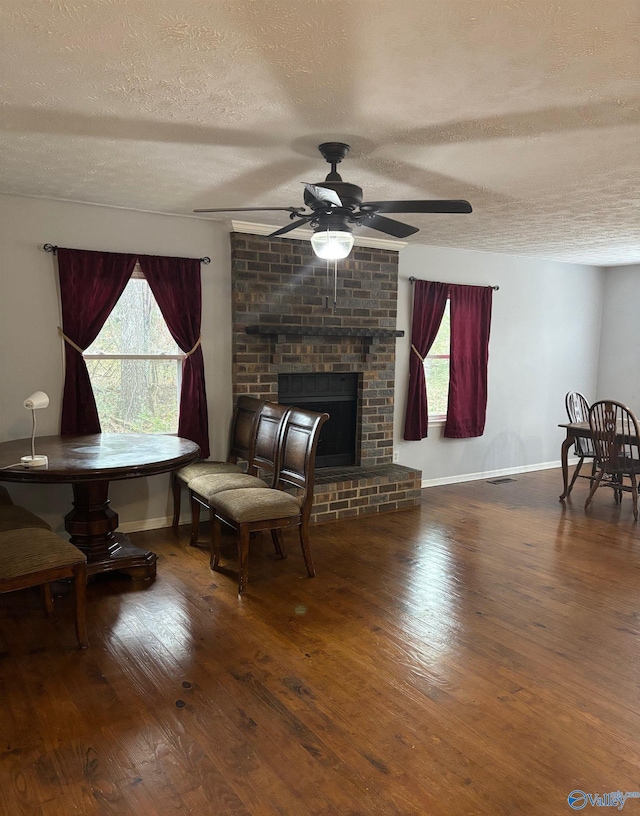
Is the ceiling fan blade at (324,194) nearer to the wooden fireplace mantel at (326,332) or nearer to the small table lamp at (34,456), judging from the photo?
the small table lamp at (34,456)

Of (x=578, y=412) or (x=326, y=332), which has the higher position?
(x=326, y=332)

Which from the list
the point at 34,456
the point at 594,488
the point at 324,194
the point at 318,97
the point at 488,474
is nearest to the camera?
the point at 318,97

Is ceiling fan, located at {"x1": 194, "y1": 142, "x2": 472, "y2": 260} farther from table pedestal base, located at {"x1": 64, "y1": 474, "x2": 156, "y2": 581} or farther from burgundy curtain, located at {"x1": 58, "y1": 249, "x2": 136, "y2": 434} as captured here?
table pedestal base, located at {"x1": 64, "y1": 474, "x2": 156, "y2": 581}

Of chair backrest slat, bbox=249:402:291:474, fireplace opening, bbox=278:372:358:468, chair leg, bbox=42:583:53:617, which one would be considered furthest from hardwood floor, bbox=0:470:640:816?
fireplace opening, bbox=278:372:358:468

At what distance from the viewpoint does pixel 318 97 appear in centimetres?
219

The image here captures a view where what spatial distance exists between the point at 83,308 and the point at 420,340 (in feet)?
9.99

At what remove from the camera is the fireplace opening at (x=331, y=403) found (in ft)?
16.9

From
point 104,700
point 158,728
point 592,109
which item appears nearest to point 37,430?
point 104,700

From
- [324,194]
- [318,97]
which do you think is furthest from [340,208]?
[318,97]

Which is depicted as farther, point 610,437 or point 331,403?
point 331,403

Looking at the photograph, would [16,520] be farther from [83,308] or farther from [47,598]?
[83,308]

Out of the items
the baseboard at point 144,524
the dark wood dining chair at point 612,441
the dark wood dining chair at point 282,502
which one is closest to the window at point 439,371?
the dark wood dining chair at point 612,441

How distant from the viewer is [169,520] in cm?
465

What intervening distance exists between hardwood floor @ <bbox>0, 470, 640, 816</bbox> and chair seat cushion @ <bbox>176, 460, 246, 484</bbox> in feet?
1.67
